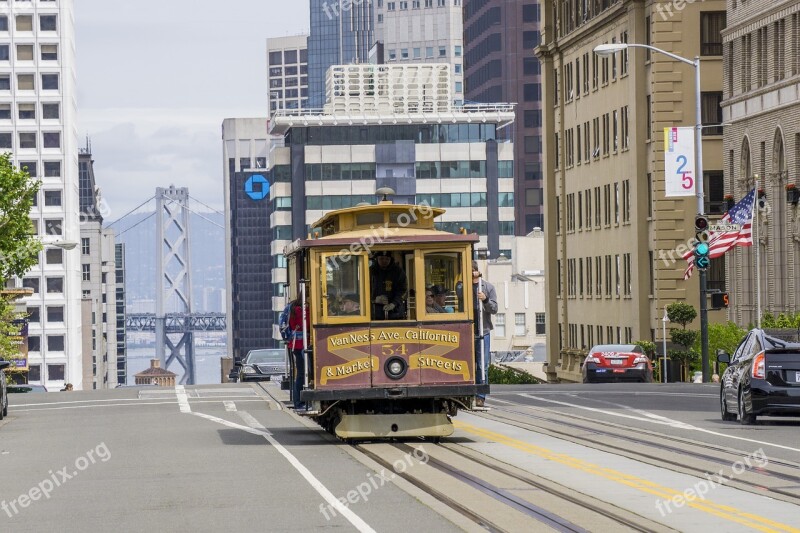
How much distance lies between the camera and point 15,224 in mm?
39594

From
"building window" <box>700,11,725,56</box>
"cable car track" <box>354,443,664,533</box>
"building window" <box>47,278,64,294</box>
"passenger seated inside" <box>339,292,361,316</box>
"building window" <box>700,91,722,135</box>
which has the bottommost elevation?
"cable car track" <box>354,443,664,533</box>

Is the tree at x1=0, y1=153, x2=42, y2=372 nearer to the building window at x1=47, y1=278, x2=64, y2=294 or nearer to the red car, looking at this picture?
the red car

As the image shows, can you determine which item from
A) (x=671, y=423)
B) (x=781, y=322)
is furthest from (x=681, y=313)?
(x=671, y=423)

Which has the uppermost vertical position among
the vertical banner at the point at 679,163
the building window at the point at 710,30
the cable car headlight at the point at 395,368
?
the building window at the point at 710,30

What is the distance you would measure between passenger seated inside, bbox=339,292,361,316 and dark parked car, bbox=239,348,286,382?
2346cm

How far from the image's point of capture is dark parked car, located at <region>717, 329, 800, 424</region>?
24.6 metres

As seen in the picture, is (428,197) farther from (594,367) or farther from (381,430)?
(381,430)

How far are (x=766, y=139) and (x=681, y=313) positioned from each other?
962 centimetres

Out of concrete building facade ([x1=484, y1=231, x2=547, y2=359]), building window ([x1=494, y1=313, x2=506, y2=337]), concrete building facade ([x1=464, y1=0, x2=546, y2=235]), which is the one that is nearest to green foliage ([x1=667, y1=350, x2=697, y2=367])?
concrete building facade ([x1=484, y1=231, x2=547, y2=359])

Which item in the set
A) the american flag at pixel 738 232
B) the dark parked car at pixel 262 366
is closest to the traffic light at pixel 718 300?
the american flag at pixel 738 232

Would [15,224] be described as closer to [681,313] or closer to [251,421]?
[251,421]

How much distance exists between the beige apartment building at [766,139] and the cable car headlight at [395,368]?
37.0 metres

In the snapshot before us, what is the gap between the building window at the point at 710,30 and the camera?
69875 millimetres

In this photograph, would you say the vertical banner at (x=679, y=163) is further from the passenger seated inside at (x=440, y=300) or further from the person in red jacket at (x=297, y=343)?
the passenger seated inside at (x=440, y=300)
